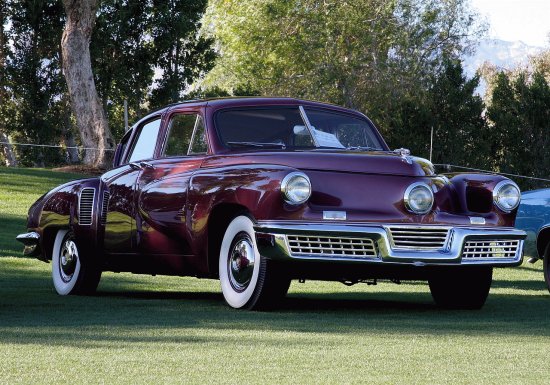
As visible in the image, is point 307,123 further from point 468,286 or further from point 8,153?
point 8,153

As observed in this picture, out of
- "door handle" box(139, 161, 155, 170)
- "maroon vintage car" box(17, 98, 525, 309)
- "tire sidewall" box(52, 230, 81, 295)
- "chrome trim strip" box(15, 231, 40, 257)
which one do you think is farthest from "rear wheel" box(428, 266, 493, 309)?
"chrome trim strip" box(15, 231, 40, 257)

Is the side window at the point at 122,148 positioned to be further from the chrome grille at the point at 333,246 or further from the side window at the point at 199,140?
the chrome grille at the point at 333,246

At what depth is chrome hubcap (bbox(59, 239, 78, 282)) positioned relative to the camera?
12031mm

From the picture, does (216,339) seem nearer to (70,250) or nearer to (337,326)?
(337,326)

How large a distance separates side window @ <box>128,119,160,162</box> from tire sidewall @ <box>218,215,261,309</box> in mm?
1848

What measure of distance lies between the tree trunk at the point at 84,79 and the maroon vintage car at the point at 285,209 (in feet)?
69.9

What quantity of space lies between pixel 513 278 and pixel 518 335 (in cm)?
771

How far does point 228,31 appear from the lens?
66062 millimetres

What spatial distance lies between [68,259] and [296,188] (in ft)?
12.0

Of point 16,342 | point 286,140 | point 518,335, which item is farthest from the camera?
point 286,140

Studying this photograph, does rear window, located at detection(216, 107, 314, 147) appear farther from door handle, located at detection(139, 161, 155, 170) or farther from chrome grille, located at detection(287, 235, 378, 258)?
chrome grille, located at detection(287, 235, 378, 258)

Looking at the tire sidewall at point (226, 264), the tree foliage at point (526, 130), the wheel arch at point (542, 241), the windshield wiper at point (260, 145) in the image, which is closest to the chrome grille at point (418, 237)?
the tire sidewall at point (226, 264)

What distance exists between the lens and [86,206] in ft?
38.9

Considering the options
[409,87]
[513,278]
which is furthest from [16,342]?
[409,87]
